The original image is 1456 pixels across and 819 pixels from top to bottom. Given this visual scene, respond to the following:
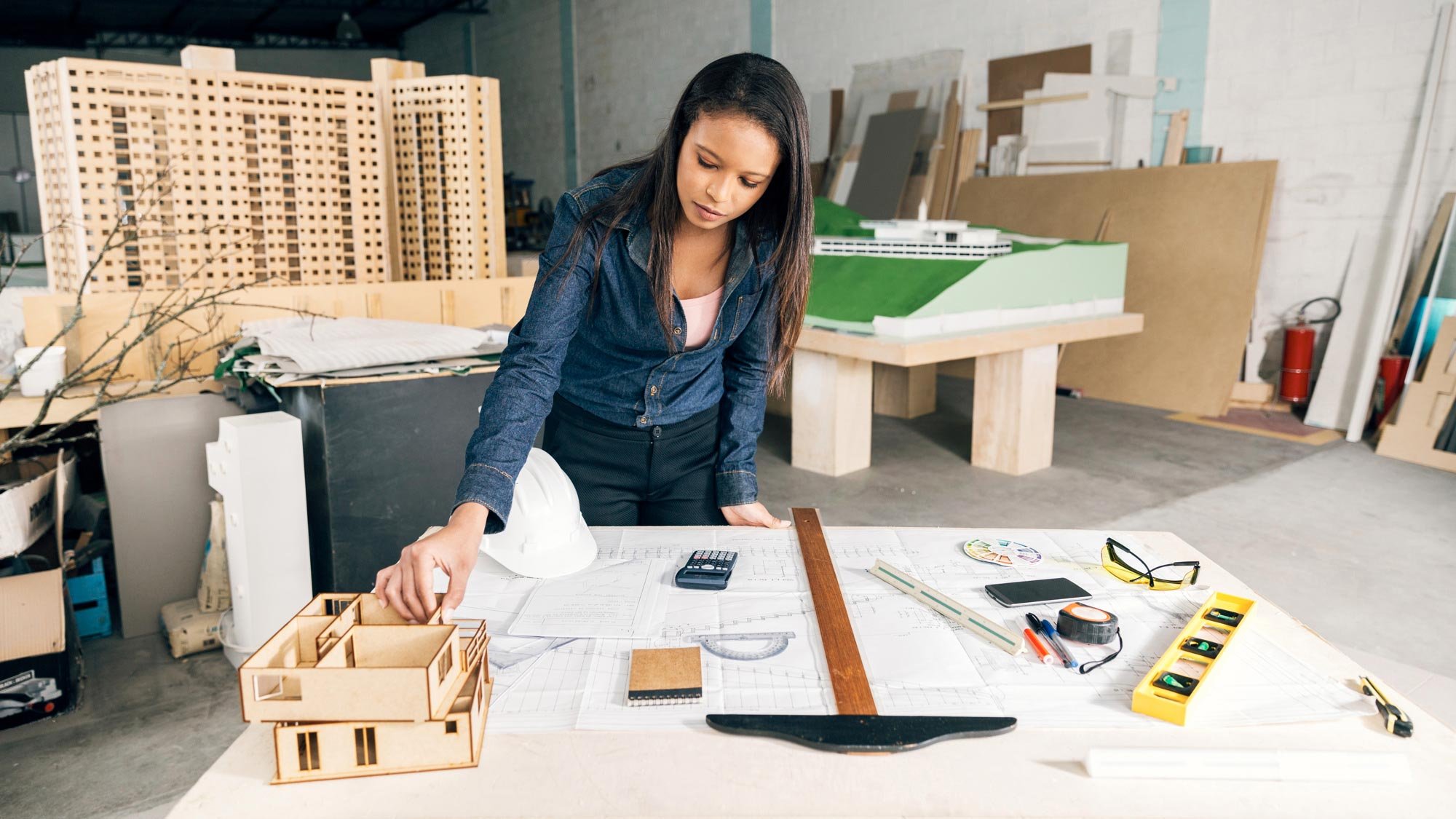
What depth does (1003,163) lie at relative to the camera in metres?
5.86

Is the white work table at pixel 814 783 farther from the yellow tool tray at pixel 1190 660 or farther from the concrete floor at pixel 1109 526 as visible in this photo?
the concrete floor at pixel 1109 526

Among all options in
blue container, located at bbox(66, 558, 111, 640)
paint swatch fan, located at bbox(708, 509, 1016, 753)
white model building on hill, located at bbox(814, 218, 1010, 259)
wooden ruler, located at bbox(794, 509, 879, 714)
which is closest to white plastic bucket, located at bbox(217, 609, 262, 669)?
blue container, located at bbox(66, 558, 111, 640)

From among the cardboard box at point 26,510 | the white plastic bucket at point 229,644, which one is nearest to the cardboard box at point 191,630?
the white plastic bucket at point 229,644

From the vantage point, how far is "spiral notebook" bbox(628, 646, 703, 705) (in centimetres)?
92

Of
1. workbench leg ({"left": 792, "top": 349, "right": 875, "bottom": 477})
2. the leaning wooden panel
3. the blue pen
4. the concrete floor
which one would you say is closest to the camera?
the blue pen

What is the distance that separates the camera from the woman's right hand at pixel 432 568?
95 centimetres

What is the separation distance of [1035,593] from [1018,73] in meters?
5.24

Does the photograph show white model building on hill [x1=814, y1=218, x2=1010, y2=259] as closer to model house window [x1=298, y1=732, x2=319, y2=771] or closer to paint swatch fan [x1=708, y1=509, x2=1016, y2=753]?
paint swatch fan [x1=708, y1=509, x2=1016, y2=753]

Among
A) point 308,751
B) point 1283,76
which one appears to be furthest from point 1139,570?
point 1283,76

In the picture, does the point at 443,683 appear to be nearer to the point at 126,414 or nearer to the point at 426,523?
the point at 426,523

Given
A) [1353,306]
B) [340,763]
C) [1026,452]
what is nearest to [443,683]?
Answer: [340,763]

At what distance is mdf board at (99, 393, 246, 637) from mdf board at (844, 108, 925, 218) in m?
4.79

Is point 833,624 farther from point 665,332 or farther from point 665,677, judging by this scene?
point 665,332

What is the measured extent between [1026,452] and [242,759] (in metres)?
3.39
